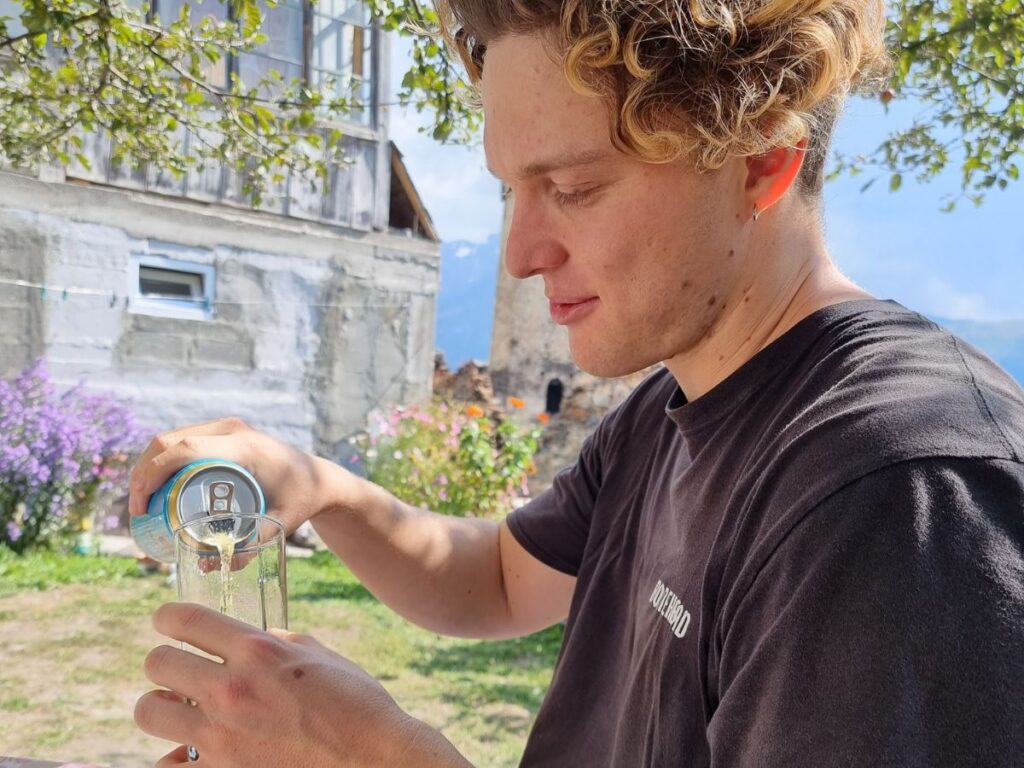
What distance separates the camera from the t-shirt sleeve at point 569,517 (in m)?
1.57

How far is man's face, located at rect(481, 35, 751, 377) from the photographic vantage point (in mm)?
1023

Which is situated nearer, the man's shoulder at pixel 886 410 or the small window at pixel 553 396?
the man's shoulder at pixel 886 410

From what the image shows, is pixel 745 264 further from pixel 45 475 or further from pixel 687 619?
pixel 45 475

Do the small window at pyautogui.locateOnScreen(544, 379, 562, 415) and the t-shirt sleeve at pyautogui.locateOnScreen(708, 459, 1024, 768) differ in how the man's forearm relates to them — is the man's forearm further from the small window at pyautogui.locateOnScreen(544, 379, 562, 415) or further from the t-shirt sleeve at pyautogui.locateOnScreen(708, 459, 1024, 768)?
the small window at pyautogui.locateOnScreen(544, 379, 562, 415)

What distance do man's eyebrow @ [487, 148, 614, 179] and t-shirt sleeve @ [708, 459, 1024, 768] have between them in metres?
0.49

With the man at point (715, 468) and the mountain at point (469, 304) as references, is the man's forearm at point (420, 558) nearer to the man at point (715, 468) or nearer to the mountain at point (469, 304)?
the man at point (715, 468)

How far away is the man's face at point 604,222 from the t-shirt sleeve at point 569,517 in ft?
1.58

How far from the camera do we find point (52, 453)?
5430 mm

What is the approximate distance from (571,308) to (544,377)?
7525mm

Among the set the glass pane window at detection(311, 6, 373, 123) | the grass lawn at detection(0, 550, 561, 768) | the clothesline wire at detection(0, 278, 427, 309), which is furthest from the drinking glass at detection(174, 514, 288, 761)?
the glass pane window at detection(311, 6, 373, 123)

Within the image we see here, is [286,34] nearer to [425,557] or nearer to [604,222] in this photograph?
[425,557]

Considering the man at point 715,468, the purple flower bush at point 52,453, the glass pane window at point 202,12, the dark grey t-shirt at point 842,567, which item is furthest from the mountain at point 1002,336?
the dark grey t-shirt at point 842,567

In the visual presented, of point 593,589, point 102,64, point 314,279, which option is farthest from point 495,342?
point 593,589

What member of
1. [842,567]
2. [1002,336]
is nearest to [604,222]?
[842,567]
